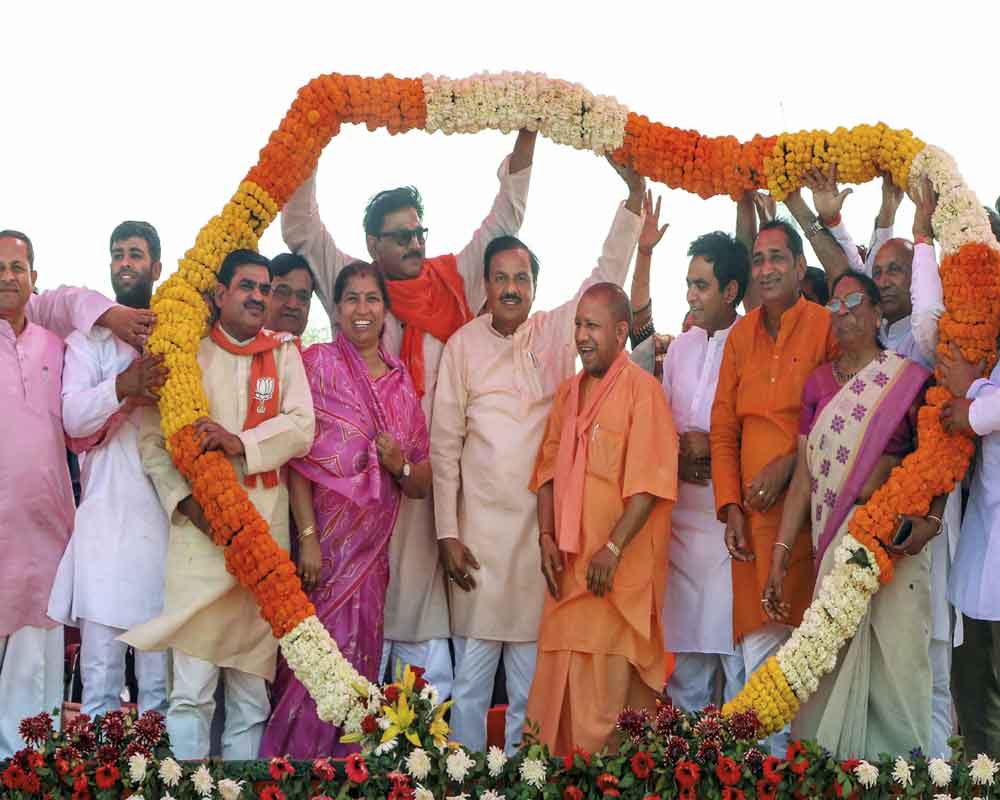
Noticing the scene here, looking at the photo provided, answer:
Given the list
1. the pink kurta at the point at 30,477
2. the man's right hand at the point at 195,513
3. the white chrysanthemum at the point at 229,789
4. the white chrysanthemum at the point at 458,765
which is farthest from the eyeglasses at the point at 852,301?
the pink kurta at the point at 30,477

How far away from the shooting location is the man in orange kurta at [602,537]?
552 cm

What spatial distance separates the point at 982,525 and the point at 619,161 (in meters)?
2.48

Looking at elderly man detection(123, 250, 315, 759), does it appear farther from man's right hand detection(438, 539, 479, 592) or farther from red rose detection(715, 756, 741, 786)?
red rose detection(715, 756, 741, 786)

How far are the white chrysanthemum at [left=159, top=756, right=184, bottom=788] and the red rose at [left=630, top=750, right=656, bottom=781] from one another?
175cm

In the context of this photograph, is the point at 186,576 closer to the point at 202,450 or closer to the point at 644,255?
the point at 202,450

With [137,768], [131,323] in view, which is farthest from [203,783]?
[131,323]

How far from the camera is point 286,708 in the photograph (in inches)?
221

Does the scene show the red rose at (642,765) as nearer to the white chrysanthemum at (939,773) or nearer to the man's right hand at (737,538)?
the white chrysanthemum at (939,773)

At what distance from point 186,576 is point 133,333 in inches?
47.0

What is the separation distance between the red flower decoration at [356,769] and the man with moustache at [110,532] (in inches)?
61.9

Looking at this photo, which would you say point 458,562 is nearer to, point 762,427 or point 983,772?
point 762,427

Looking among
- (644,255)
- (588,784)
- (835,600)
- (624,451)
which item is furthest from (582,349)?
(588,784)

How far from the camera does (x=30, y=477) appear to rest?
596 centimetres

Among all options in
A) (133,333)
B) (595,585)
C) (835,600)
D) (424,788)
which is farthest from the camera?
(133,333)
